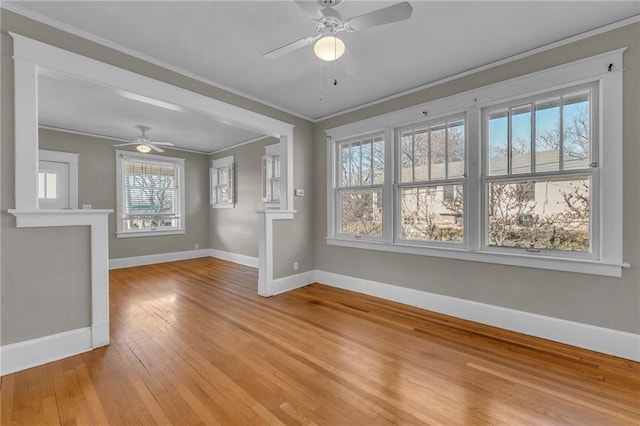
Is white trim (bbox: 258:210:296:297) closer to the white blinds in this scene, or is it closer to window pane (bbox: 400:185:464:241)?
window pane (bbox: 400:185:464:241)

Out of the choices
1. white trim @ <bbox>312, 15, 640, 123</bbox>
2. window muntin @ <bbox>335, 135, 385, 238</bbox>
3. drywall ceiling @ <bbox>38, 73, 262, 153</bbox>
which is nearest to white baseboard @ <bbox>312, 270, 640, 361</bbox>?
window muntin @ <bbox>335, 135, 385, 238</bbox>

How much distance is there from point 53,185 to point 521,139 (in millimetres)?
7172

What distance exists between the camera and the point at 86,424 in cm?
157

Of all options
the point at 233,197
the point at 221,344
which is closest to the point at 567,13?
the point at 221,344

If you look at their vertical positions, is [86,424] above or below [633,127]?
below

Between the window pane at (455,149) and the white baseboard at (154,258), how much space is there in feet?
19.8

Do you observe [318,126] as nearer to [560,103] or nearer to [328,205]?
[328,205]

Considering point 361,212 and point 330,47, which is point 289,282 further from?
point 330,47

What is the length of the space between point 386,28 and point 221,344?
3.11m

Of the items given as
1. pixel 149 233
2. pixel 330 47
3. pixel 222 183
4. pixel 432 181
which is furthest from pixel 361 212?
pixel 149 233

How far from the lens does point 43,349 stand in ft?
7.23

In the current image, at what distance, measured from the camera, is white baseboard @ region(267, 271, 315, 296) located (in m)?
3.97

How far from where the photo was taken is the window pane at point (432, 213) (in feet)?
10.6

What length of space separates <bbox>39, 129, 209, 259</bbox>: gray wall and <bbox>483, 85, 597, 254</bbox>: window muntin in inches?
247
